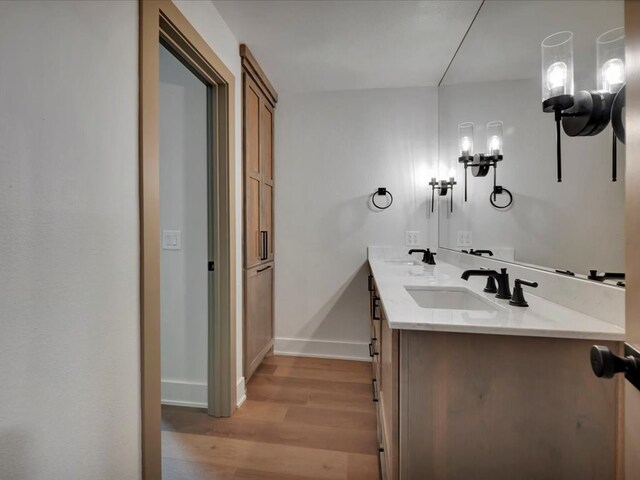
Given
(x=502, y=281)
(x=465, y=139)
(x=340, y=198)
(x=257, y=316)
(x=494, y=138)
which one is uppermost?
(x=465, y=139)

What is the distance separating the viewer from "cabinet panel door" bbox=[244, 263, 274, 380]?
6.64ft

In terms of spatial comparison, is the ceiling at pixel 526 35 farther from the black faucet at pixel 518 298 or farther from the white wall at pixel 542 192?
the black faucet at pixel 518 298

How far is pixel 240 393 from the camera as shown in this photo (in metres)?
1.90

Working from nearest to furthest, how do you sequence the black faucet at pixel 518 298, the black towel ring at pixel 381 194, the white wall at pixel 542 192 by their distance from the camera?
1. the white wall at pixel 542 192
2. the black faucet at pixel 518 298
3. the black towel ring at pixel 381 194

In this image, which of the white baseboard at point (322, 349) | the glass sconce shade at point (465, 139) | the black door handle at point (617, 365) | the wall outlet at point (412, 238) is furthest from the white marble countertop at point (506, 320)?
the white baseboard at point (322, 349)

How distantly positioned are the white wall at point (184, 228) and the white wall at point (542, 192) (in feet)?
5.47

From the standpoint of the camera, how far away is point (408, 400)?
0.82 meters

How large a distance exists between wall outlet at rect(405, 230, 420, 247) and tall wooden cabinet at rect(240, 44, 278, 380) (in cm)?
122

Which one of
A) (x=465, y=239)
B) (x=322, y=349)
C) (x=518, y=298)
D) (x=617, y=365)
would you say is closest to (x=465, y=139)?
(x=465, y=239)

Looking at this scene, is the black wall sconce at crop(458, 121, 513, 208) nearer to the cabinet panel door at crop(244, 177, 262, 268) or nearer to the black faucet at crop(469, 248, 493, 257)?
the black faucet at crop(469, 248, 493, 257)

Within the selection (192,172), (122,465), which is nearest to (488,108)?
(192,172)

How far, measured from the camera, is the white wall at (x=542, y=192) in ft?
2.85

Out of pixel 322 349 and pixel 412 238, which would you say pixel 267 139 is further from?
pixel 322 349

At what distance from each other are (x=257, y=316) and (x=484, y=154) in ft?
6.16
